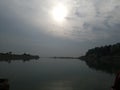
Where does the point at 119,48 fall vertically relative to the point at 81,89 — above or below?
above

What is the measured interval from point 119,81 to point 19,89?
82.6 ft

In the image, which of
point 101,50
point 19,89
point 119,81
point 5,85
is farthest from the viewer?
point 101,50

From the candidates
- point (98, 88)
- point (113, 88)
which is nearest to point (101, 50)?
point (98, 88)

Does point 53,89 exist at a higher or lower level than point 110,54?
lower

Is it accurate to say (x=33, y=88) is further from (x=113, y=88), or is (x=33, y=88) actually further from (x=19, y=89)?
(x=113, y=88)

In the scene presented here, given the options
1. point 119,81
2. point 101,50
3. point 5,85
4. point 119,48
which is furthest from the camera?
point 101,50

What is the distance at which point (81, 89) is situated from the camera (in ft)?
A: 102

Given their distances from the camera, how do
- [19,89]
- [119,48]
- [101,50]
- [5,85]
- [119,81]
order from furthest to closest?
[101,50] → [119,48] → [19,89] → [5,85] → [119,81]

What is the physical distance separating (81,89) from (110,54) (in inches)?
6125

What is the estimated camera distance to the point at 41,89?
31406 mm

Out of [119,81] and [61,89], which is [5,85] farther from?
[119,81]

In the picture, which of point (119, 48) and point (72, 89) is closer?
point (72, 89)

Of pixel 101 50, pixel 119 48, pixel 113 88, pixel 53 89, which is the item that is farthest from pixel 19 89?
pixel 101 50

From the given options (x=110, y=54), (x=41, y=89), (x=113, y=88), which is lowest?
(x=41, y=89)
